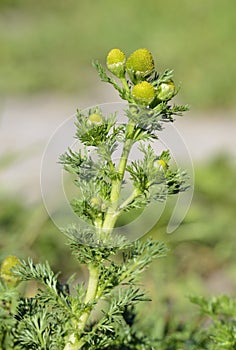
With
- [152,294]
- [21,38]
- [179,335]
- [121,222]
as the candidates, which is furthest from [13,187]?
[21,38]

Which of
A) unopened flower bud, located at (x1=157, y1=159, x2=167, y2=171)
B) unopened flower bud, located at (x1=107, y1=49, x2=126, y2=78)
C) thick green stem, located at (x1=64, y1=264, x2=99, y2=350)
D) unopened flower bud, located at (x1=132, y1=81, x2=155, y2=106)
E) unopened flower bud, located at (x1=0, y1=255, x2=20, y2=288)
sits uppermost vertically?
unopened flower bud, located at (x1=107, y1=49, x2=126, y2=78)

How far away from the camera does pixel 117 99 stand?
4527 mm

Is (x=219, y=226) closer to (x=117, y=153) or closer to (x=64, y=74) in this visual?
(x=117, y=153)

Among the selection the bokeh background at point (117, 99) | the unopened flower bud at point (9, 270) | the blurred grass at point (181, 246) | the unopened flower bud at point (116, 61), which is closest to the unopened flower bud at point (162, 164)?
the unopened flower bud at point (116, 61)

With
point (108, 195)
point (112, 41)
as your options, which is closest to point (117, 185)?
point (108, 195)

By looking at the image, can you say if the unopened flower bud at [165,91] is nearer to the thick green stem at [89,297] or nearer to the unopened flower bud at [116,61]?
the unopened flower bud at [116,61]

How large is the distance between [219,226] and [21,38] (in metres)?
3.10

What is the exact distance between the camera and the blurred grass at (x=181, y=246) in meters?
1.96

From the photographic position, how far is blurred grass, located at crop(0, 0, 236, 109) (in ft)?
14.5

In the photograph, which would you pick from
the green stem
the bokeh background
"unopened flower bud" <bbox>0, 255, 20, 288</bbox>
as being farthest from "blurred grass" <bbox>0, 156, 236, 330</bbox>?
the green stem

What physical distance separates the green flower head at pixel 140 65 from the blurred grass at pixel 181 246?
3.46ft

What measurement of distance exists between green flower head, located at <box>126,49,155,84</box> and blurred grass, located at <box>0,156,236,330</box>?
3.46 ft

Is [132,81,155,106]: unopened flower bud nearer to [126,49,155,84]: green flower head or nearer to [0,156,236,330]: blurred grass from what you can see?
[126,49,155,84]: green flower head

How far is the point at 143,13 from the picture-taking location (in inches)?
223
